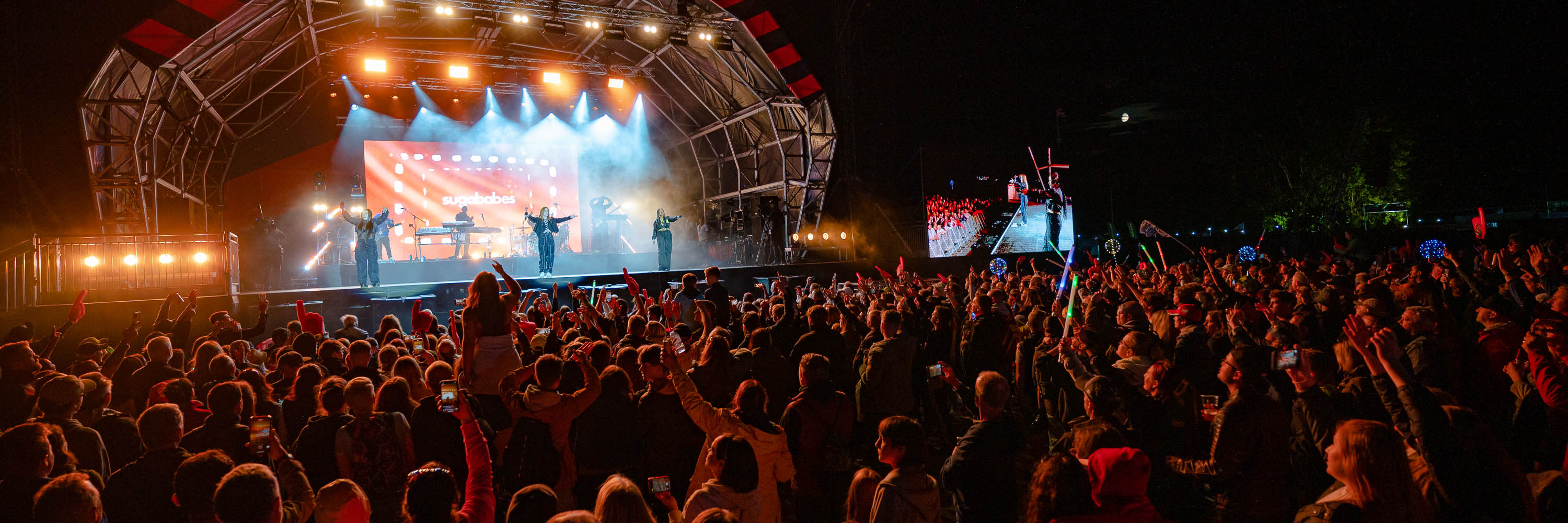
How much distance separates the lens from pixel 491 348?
462 centimetres

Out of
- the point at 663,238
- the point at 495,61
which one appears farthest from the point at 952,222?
the point at 495,61

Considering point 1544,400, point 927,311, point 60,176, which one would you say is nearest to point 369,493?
point 1544,400

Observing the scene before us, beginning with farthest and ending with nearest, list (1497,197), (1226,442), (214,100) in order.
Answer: (1497,197), (214,100), (1226,442)

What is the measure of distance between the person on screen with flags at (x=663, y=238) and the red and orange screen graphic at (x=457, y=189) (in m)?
4.31

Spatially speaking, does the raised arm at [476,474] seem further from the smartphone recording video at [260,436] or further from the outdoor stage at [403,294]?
the outdoor stage at [403,294]

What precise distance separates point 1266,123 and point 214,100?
99.3 ft

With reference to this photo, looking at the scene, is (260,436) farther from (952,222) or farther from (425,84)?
(952,222)

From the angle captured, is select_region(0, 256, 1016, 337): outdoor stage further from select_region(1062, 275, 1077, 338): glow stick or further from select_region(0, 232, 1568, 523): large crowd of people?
select_region(1062, 275, 1077, 338): glow stick

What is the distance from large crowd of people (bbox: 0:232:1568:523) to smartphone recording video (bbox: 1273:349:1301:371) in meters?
0.01

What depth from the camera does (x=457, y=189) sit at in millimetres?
20500

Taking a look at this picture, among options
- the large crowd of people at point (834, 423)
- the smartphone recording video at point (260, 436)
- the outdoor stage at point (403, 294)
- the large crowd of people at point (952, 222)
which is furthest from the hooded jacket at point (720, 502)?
the large crowd of people at point (952, 222)

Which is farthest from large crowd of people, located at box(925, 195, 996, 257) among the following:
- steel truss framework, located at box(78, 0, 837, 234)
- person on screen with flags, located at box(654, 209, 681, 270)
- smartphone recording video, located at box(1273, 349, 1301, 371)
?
smartphone recording video, located at box(1273, 349, 1301, 371)

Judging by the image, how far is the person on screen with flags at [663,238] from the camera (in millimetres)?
17734

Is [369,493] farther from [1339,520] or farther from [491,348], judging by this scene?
[1339,520]
